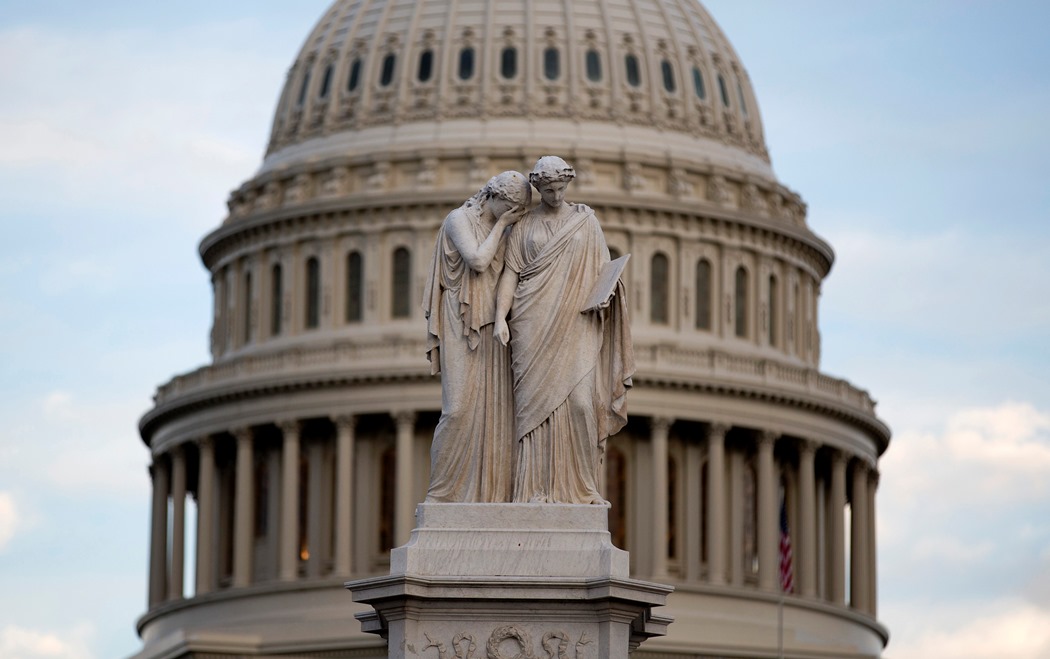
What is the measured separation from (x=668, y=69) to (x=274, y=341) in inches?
676

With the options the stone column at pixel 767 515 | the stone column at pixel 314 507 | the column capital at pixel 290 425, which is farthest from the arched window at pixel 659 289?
the column capital at pixel 290 425

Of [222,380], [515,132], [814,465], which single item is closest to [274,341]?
[222,380]

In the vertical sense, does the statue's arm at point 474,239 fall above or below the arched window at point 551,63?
below

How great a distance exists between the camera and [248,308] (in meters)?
121

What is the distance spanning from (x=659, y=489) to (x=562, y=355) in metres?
92.2

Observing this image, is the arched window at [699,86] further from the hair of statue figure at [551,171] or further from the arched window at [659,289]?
the hair of statue figure at [551,171]

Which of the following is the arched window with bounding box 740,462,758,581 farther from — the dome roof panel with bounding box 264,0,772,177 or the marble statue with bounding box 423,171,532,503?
the marble statue with bounding box 423,171,532,503

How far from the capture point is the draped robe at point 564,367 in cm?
2162

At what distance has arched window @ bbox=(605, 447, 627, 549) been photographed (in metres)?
115

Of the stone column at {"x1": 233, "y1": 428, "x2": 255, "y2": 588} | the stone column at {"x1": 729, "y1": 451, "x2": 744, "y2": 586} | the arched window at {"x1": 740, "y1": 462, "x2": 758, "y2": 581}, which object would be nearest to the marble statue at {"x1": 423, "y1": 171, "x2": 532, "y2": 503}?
the stone column at {"x1": 729, "y1": 451, "x2": 744, "y2": 586}

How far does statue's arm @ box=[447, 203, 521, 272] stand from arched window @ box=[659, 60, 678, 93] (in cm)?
9871

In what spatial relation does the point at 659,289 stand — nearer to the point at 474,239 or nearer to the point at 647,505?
the point at 647,505

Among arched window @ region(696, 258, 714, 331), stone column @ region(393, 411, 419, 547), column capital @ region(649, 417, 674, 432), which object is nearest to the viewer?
stone column @ region(393, 411, 419, 547)

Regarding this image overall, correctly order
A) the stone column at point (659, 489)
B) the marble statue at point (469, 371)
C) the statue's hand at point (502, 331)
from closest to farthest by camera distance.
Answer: the statue's hand at point (502, 331), the marble statue at point (469, 371), the stone column at point (659, 489)
